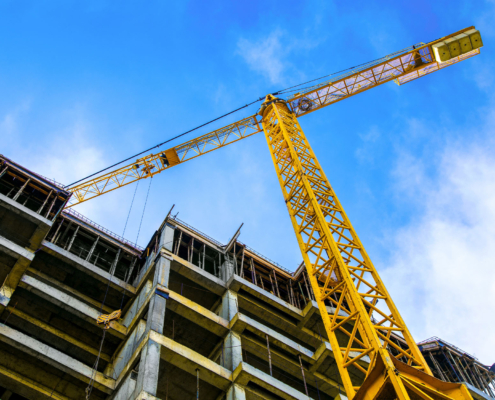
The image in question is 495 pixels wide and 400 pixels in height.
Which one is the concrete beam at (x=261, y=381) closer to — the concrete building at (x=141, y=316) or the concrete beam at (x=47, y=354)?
the concrete building at (x=141, y=316)

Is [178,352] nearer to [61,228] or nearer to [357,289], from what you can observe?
[357,289]

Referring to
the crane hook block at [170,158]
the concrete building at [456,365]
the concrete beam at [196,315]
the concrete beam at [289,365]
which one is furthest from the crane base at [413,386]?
the crane hook block at [170,158]

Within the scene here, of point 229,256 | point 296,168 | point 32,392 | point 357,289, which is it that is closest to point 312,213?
point 296,168

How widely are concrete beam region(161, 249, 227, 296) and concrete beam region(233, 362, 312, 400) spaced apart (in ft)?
20.3

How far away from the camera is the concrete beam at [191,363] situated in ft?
75.9

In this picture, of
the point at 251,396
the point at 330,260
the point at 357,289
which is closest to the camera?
the point at 357,289

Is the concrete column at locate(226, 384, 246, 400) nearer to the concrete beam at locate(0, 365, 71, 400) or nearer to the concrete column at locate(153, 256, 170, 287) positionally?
the concrete column at locate(153, 256, 170, 287)

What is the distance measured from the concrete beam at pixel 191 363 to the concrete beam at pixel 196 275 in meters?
6.14

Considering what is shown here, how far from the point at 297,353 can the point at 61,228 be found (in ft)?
53.9

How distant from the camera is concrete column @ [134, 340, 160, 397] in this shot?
20.5 metres

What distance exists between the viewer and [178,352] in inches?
915

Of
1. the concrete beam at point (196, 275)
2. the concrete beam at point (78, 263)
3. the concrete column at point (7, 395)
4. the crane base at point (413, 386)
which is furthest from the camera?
the concrete beam at point (196, 275)

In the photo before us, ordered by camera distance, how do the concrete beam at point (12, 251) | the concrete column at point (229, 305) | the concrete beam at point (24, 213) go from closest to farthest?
the concrete beam at point (12, 251) → the concrete beam at point (24, 213) → the concrete column at point (229, 305)

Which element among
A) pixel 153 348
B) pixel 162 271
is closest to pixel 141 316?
pixel 162 271
